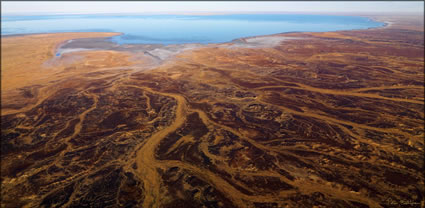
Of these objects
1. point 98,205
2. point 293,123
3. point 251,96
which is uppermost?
point 251,96

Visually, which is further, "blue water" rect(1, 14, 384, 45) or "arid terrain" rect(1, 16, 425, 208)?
"blue water" rect(1, 14, 384, 45)

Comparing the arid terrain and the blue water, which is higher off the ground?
the blue water

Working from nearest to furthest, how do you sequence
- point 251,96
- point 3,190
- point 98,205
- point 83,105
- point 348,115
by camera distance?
point 98,205 → point 3,190 → point 348,115 → point 83,105 → point 251,96

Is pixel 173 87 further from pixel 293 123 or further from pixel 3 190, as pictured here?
pixel 3 190

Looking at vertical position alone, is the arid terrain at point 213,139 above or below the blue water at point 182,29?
below

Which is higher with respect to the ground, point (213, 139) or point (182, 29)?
point (182, 29)

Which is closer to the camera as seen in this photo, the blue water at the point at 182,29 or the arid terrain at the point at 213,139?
the arid terrain at the point at 213,139

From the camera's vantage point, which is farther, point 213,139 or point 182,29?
point 182,29

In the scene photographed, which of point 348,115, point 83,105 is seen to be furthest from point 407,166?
point 83,105
